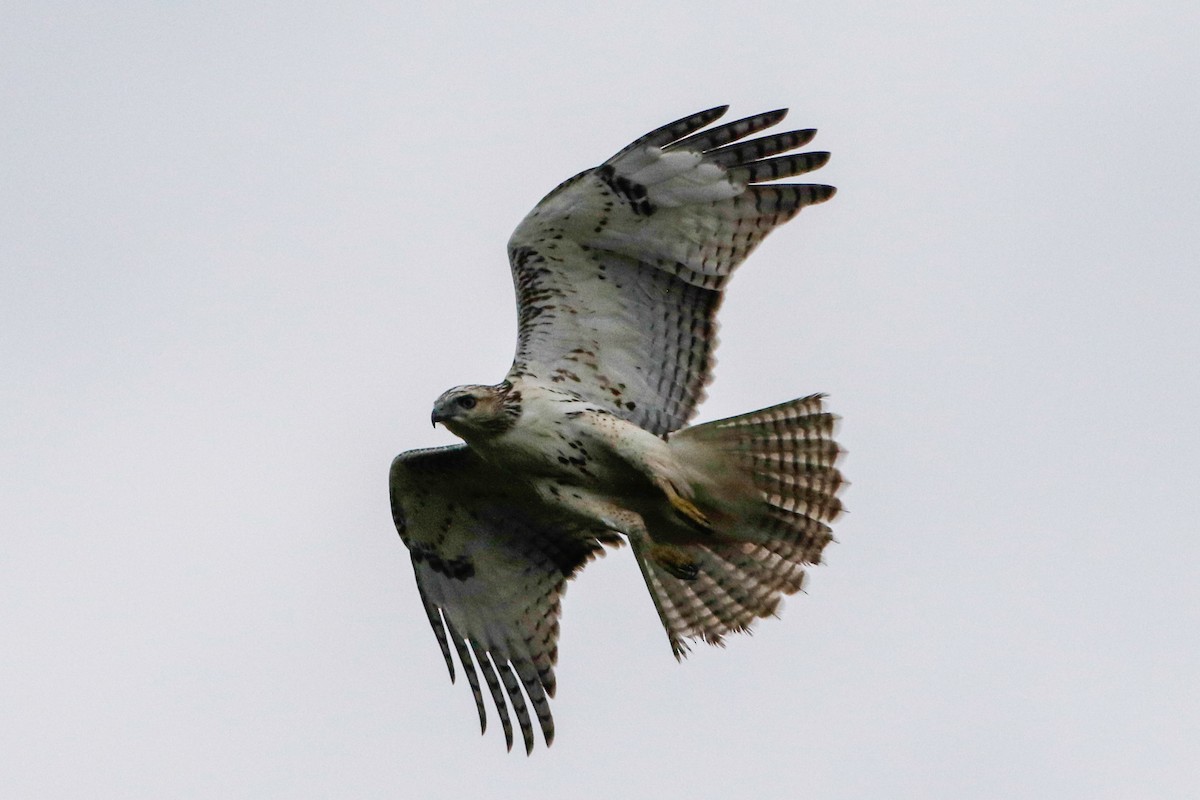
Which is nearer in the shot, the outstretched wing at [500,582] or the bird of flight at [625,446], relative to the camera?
the bird of flight at [625,446]

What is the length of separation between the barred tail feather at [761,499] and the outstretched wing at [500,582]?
708 mm

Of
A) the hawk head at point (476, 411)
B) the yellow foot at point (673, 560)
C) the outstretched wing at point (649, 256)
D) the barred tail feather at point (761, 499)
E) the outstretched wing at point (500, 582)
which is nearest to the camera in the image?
the hawk head at point (476, 411)

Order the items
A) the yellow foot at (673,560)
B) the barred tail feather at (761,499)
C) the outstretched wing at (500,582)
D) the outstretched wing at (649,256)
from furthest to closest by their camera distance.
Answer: the outstretched wing at (500,582), the barred tail feather at (761,499), the outstretched wing at (649,256), the yellow foot at (673,560)

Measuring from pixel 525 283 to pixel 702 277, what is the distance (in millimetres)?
977

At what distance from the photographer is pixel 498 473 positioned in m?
11.6

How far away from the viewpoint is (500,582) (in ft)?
40.0

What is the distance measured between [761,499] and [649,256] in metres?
1.49

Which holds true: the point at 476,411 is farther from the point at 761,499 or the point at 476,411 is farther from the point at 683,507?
the point at 761,499

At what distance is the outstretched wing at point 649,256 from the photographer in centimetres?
1112

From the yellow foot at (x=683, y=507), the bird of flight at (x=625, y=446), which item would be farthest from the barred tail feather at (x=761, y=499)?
the yellow foot at (x=683, y=507)

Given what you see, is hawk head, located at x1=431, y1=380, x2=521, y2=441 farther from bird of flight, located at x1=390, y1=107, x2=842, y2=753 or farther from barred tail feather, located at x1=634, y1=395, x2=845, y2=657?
barred tail feather, located at x1=634, y1=395, x2=845, y2=657

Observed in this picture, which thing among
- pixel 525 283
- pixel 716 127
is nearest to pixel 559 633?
pixel 525 283

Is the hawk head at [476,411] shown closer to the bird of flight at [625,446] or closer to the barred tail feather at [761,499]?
the bird of flight at [625,446]

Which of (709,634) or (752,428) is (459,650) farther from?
(752,428)
